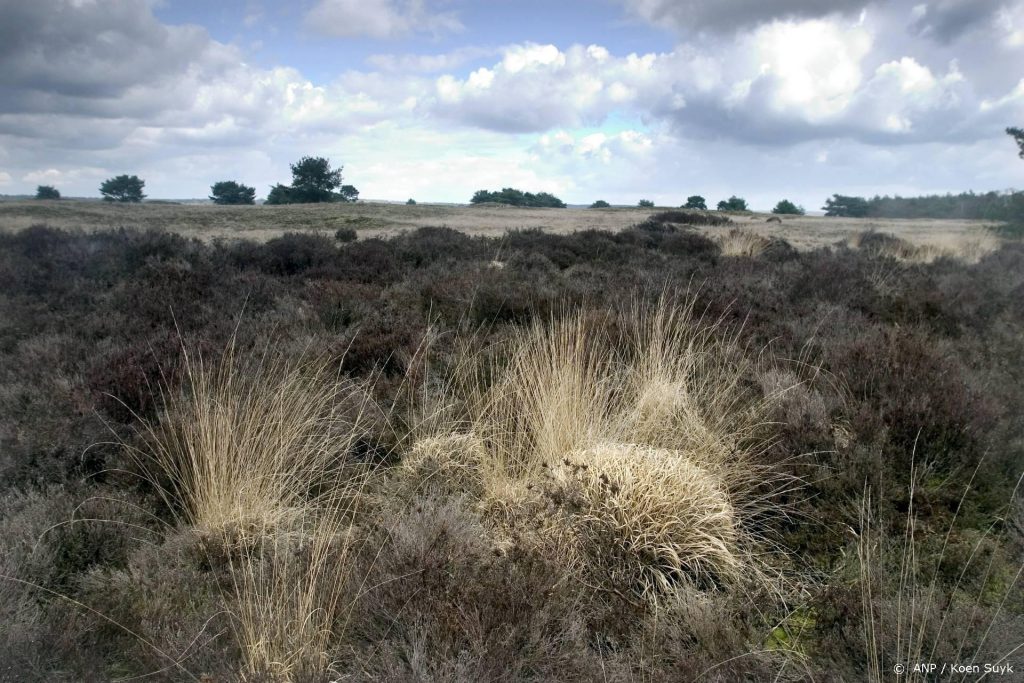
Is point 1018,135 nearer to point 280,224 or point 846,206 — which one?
point 280,224

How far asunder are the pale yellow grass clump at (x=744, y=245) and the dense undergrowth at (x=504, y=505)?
8.09 metres

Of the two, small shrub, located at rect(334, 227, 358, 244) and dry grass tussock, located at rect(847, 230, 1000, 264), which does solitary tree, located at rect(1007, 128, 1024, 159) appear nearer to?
dry grass tussock, located at rect(847, 230, 1000, 264)

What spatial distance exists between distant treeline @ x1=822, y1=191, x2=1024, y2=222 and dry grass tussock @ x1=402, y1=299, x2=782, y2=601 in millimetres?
22659

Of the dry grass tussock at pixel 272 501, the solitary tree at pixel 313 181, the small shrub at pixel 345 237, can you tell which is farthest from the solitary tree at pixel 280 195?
the dry grass tussock at pixel 272 501

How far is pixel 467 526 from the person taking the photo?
3066 millimetres

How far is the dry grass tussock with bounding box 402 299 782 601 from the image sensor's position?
2994 mm

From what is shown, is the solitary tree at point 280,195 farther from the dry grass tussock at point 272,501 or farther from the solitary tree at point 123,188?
the dry grass tussock at point 272,501

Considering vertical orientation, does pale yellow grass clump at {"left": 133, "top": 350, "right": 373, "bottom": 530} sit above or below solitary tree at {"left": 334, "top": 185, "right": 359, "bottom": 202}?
below

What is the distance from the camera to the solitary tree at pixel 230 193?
46.3 meters

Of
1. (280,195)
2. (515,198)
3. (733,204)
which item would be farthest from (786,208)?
(280,195)

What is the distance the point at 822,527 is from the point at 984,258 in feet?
41.6

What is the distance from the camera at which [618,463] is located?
335cm

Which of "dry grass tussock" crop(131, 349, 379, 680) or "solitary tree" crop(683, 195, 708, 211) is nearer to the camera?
"dry grass tussock" crop(131, 349, 379, 680)

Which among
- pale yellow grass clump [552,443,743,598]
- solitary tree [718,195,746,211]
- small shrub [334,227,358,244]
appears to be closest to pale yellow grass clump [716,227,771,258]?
→ small shrub [334,227,358,244]
